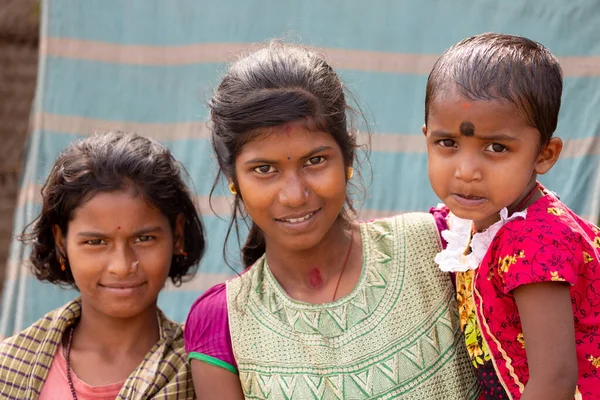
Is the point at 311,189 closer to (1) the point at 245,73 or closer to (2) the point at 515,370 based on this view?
(1) the point at 245,73

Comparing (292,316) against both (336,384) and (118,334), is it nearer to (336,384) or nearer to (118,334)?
(336,384)

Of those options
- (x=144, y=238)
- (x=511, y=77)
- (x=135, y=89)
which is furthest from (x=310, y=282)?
(x=135, y=89)

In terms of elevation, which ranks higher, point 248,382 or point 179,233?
point 179,233

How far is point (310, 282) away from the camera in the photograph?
2.02 meters

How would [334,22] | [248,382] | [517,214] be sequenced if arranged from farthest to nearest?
[334,22] < [248,382] < [517,214]

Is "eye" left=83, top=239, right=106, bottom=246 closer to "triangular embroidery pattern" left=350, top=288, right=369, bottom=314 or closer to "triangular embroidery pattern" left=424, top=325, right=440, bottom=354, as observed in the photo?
"triangular embroidery pattern" left=350, top=288, right=369, bottom=314

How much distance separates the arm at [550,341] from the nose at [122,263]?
1.04m

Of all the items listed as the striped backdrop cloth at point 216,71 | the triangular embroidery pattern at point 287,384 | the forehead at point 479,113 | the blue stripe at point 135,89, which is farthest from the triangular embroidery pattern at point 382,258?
the blue stripe at point 135,89

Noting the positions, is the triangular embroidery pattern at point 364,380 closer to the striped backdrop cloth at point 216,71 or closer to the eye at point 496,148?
the eye at point 496,148

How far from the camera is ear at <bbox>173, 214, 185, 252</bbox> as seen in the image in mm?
2357

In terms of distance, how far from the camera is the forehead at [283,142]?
184cm

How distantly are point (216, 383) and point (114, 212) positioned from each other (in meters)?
0.54

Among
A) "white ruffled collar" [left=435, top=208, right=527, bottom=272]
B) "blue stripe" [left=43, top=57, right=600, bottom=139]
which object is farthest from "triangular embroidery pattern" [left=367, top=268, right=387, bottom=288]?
"blue stripe" [left=43, top=57, right=600, bottom=139]

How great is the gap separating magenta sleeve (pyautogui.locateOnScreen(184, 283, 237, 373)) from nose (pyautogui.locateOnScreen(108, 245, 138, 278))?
0.74 ft
